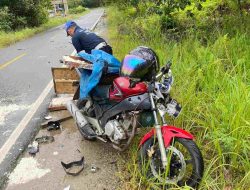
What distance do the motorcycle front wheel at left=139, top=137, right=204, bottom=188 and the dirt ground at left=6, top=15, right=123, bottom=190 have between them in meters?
0.53

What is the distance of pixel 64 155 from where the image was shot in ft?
15.1

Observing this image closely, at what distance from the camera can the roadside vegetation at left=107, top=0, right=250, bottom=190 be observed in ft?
11.7

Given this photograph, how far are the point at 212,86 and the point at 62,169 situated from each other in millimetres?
2521

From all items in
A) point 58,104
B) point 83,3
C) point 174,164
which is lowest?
point 83,3

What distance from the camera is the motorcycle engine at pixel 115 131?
390cm

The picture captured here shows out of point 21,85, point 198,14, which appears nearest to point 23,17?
point 21,85

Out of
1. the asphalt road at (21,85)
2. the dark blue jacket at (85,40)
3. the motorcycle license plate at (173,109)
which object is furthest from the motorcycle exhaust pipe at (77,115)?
the dark blue jacket at (85,40)

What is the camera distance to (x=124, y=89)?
3.83m

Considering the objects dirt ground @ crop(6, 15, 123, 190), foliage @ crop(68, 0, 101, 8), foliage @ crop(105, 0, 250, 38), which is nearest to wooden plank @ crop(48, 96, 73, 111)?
dirt ground @ crop(6, 15, 123, 190)

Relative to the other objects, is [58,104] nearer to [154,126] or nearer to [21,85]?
[21,85]

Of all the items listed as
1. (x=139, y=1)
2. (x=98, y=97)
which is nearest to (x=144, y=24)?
(x=139, y=1)

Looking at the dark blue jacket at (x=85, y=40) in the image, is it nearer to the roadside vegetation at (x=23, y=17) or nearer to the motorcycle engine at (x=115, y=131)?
the motorcycle engine at (x=115, y=131)

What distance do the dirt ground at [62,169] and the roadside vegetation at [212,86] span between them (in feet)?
0.84

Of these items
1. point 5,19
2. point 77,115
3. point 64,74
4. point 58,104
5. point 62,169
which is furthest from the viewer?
point 5,19
